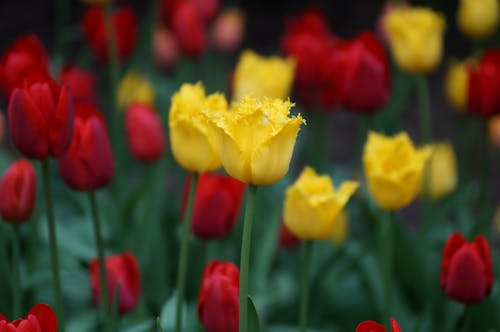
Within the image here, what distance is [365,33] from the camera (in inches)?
59.1

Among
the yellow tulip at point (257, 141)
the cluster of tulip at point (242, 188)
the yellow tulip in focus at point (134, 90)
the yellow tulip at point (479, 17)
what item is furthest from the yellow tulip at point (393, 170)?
the yellow tulip in focus at point (134, 90)

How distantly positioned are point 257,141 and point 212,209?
41cm

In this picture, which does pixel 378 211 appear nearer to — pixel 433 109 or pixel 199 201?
pixel 199 201

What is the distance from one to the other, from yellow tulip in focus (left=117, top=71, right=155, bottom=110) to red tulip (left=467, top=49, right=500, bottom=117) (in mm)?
857

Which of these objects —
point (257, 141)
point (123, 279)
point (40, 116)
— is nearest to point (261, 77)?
point (123, 279)

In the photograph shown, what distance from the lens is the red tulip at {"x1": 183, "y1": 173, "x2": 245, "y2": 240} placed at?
123cm

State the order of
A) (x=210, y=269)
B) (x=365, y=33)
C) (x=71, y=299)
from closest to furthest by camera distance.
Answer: (x=210, y=269)
(x=365, y=33)
(x=71, y=299)

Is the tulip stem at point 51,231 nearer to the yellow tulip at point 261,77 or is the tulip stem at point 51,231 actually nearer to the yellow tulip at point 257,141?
the yellow tulip at point 257,141

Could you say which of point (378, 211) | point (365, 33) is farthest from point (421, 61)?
point (378, 211)

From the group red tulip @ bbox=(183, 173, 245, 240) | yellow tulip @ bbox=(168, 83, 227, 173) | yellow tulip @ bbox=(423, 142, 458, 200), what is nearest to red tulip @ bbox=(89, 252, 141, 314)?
red tulip @ bbox=(183, 173, 245, 240)

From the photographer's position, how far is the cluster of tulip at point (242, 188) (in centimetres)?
99

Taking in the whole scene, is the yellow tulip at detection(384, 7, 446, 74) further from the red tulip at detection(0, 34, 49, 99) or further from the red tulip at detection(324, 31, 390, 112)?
the red tulip at detection(0, 34, 49, 99)

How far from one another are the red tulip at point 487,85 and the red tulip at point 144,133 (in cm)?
52

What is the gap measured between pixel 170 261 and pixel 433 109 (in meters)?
1.92
